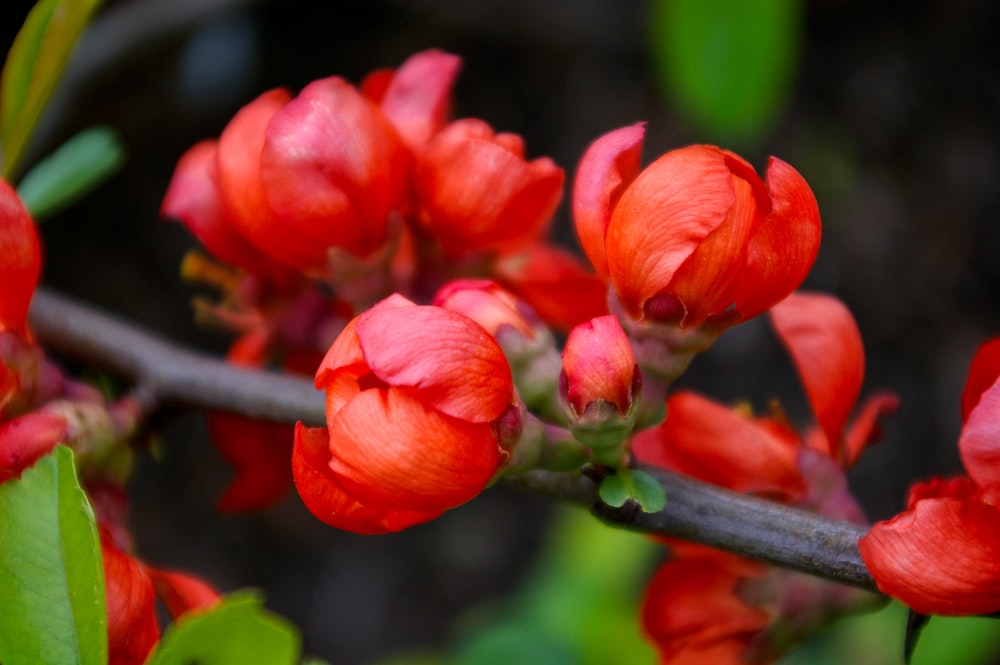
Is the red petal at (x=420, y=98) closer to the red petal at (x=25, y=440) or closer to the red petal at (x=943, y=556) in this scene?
the red petal at (x=25, y=440)

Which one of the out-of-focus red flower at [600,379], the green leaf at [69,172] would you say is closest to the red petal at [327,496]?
the out-of-focus red flower at [600,379]

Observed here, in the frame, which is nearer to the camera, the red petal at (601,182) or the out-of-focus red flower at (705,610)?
the red petal at (601,182)

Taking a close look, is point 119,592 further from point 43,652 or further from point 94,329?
point 94,329

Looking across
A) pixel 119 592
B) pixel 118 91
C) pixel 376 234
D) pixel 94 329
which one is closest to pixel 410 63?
pixel 376 234

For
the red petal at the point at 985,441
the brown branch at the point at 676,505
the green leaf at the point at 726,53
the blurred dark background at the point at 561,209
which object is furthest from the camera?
the blurred dark background at the point at 561,209

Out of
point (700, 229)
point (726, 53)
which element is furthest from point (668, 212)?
point (726, 53)

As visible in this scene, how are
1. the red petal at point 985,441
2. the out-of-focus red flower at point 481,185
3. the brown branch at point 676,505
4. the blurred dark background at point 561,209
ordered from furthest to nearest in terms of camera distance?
1. the blurred dark background at point 561,209
2. the out-of-focus red flower at point 481,185
3. the brown branch at point 676,505
4. the red petal at point 985,441
